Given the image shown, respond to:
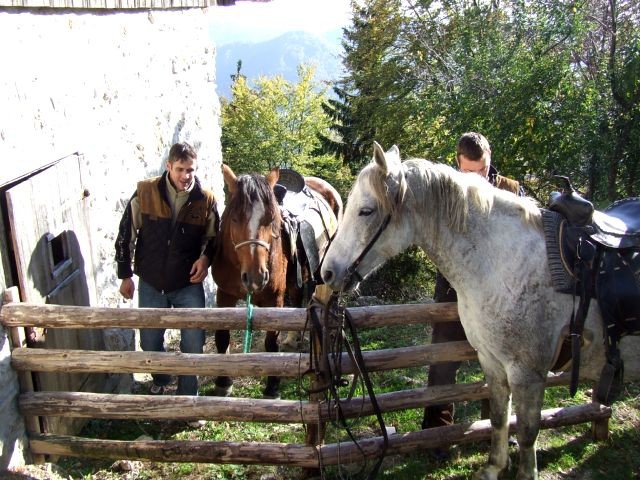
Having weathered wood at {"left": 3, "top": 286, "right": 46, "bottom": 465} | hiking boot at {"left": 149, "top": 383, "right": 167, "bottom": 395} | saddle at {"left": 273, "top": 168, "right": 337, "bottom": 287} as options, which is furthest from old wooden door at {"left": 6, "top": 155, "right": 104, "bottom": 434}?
saddle at {"left": 273, "top": 168, "right": 337, "bottom": 287}

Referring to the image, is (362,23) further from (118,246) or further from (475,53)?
(118,246)

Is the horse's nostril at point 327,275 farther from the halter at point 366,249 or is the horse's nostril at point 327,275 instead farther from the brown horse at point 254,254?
the brown horse at point 254,254

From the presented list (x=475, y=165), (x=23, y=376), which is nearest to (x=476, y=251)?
(x=475, y=165)

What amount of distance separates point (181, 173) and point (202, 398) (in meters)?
1.61

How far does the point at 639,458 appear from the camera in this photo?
3744mm

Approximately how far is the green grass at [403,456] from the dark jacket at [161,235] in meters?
1.19

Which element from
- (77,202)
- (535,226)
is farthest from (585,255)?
(77,202)

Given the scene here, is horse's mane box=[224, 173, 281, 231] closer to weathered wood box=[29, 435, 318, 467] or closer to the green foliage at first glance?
weathered wood box=[29, 435, 318, 467]

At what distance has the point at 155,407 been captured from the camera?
3.36 meters

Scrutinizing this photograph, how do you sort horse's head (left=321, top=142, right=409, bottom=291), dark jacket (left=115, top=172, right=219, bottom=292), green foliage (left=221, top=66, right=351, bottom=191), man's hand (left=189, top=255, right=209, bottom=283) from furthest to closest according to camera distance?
1. green foliage (left=221, top=66, right=351, bottom=191)
2. man's hand (left=189, top=255, right=209, bottom=283)
3. dark jacket (left=115, top=172, right=219, bottom=292)
4. horse's head (left=321, top=142, right=409, bottom=291)

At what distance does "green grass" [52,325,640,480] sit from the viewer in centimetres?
354

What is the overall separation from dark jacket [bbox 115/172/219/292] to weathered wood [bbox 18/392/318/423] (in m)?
0.94

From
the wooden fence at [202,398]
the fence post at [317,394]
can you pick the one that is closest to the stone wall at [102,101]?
the wooden fence at [202,398]

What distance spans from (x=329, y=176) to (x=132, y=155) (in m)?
24.3
